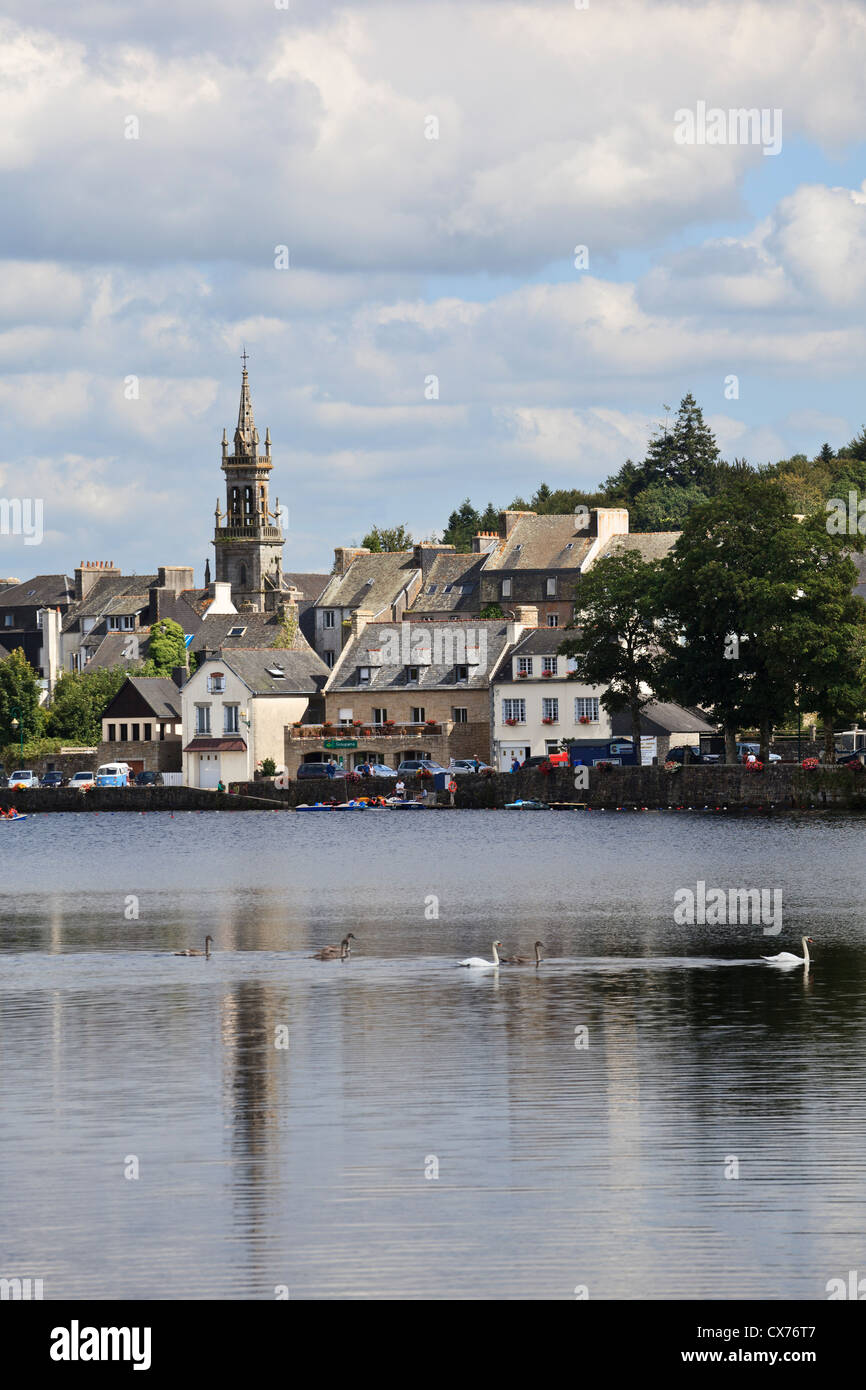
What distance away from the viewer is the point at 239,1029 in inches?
1323

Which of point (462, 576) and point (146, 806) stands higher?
point (462, 576)

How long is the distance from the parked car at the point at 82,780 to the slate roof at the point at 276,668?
13.8 metres

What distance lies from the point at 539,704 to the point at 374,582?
42381 mm

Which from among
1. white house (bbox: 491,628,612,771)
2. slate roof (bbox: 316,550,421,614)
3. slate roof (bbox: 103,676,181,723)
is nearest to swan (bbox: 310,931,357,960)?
white house (bbox: 491,628,612,771)

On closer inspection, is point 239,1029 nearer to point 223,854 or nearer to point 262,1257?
point 262,1257

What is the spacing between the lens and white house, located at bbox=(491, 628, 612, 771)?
435 ft

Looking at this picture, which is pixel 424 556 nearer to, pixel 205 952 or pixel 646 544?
pixel 646 544

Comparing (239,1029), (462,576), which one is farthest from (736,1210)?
(462,576)

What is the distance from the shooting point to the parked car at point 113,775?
149125 mm

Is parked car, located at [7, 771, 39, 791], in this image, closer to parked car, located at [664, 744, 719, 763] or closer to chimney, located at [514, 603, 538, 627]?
chimney, located at [514, 603, 538, 627]

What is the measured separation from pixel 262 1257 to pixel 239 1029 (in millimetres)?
14325

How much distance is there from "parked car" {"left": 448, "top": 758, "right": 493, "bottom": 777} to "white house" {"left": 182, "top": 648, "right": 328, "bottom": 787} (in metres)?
14.0

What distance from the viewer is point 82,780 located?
151 metres

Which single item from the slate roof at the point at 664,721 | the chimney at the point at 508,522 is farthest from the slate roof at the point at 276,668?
the chimney at the point at 508,522
